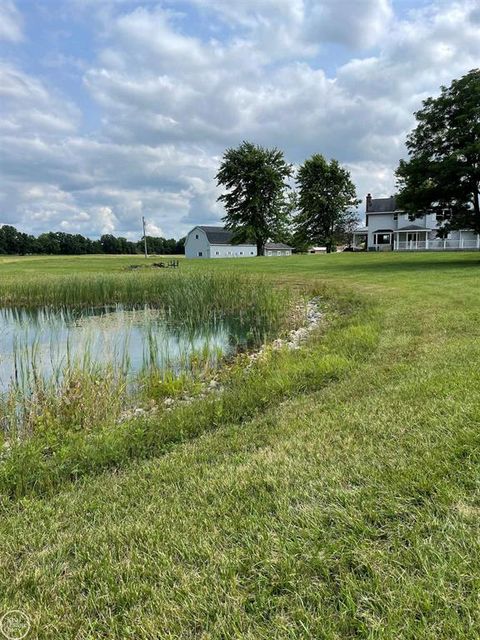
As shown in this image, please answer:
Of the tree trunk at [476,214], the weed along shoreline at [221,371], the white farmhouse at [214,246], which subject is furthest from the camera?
the white farmhouse at [214,246]

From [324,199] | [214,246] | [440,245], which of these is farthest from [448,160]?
[214,246]

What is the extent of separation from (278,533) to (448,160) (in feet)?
61.2

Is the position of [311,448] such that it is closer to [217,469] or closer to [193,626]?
[217,469]

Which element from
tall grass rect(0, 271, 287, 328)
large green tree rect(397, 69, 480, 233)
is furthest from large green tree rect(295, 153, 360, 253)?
tall grass rect(0, 271, 287, 328)

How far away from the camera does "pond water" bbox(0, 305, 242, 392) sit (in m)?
6.70

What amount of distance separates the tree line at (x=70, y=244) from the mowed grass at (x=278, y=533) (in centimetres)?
8843

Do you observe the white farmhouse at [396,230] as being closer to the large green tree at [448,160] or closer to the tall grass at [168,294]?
the large green tree at [448,160]

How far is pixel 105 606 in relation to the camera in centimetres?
187

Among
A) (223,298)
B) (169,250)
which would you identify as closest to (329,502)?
(223,298)

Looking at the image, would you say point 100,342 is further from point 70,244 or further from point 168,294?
point 70,244

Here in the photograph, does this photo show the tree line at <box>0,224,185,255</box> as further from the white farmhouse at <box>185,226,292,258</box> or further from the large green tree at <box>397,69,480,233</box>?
the large green tree at <box>397,69,480,233</box>

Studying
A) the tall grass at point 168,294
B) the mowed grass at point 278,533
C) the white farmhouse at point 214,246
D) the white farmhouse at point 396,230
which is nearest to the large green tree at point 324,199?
the white farmhouse at point 396,230
